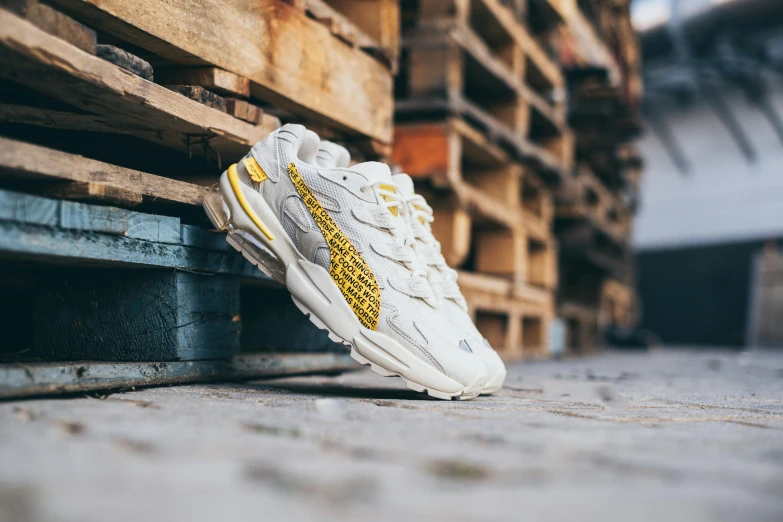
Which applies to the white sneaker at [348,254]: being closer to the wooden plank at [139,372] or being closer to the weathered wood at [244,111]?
the weathered wood at [244,111]

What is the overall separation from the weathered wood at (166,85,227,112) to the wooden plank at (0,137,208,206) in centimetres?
26

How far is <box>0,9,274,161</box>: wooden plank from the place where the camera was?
1636 millimetres

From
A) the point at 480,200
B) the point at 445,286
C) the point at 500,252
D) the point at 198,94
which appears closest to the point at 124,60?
the point at 198,94

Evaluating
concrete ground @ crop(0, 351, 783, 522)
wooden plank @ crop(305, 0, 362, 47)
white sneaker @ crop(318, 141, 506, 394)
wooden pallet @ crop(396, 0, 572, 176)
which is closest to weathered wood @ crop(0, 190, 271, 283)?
concrete ground @ crop(0, 351, 783, 522)

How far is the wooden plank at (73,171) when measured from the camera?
66.2 inches

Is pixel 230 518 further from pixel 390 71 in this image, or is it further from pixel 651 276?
pixel 651 276

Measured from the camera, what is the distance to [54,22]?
68.5 inches

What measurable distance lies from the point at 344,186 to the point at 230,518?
147cm

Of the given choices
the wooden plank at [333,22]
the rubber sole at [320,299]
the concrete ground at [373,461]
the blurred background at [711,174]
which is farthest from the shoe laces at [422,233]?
the blurred background at [711,174]

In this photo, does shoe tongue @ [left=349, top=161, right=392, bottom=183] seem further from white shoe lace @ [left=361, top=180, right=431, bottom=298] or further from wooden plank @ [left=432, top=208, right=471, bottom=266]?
wooden plank @ [left=432, top=208, right=471, bottom=266]

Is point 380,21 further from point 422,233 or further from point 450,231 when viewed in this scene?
point 422,233

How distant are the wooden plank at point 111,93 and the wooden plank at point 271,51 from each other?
0.55 ft

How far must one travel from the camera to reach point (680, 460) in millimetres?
1249

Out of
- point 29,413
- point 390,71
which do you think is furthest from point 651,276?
point 29,413
